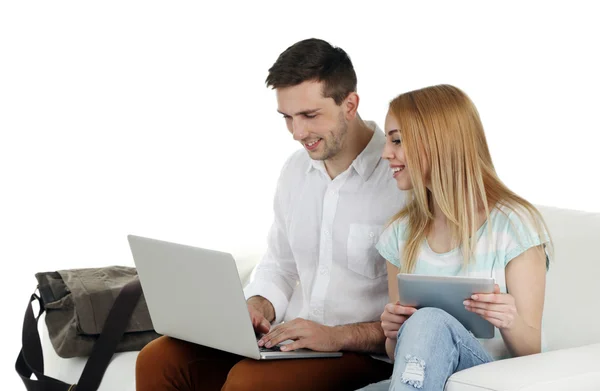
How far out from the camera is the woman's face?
2.09m

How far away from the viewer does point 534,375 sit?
170cm

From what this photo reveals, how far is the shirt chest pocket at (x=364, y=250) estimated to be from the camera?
7.58 feet

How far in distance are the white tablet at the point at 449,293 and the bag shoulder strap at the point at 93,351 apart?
3.43 feet

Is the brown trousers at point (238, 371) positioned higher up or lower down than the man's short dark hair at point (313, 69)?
lower down

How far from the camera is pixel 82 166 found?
394 cm

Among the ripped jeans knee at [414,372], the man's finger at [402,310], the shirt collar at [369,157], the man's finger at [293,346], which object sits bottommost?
the man's finger at [293,346]

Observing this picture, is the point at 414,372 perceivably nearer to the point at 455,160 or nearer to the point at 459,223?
the point at 459,223

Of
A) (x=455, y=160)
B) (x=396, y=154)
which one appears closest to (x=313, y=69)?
(x=396, y=154)

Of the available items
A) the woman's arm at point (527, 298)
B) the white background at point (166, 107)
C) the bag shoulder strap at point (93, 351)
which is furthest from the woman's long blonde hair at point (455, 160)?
the white background at point (166, 107)

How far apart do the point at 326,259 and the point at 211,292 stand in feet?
1.62

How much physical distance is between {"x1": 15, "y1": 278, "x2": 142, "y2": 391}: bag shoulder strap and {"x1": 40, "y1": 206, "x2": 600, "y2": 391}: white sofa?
0.04 metres

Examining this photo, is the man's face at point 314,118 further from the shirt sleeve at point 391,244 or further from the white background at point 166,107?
the white background at point 166,107

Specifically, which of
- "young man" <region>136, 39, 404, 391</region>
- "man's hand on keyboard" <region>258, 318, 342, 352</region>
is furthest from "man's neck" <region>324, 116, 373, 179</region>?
"man's hand on keyboard" <region>258, 318, 342, 352</region>

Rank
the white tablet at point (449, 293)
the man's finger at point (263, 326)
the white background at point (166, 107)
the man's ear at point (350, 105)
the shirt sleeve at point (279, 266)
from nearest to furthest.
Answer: the white tablet at point (449, 293)
the man's finger at point (263, 326)
the man's ear at point (350, 105)
the shirt sleeve at point (279, 266)
the white background at point (166, 107)
